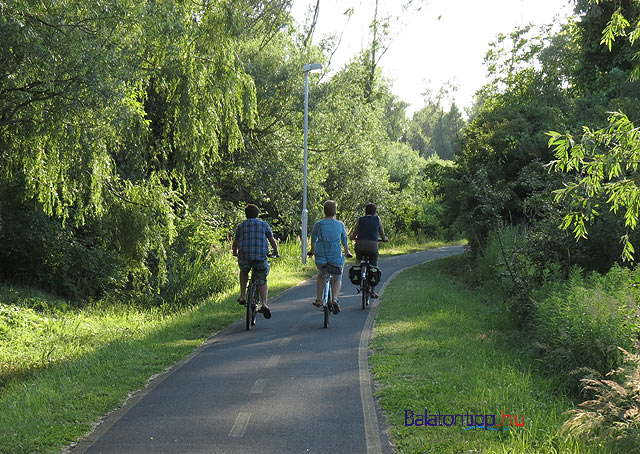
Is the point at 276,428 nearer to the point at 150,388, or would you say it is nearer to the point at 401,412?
the point at 401,412

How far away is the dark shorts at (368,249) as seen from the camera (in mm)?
13883

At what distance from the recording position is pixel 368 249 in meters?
13.9

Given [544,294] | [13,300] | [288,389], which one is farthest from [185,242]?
[288,389]

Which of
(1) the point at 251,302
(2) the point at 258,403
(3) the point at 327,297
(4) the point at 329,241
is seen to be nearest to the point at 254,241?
(1) the point at 251,302

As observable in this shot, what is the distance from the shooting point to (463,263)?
26.7 meters

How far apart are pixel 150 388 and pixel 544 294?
24.0 ft

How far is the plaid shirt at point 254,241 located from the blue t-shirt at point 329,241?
0.89 m

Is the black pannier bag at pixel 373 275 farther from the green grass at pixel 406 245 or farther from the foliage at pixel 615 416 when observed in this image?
the green grass at pixel 406 245

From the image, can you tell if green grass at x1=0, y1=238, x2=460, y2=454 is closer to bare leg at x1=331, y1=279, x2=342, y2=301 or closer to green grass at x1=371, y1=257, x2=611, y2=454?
bare leg at x1=331, y1=279, x2=342, y2=301

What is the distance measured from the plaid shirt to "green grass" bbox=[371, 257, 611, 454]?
7.71ft

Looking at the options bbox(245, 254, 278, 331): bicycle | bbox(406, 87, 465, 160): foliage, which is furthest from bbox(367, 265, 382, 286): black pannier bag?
bbox(406, 87, 465, 160): foliage

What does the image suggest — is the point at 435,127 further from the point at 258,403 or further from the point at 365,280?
the point at 258,403

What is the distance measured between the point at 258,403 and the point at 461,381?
2239 mm

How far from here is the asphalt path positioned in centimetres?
558
